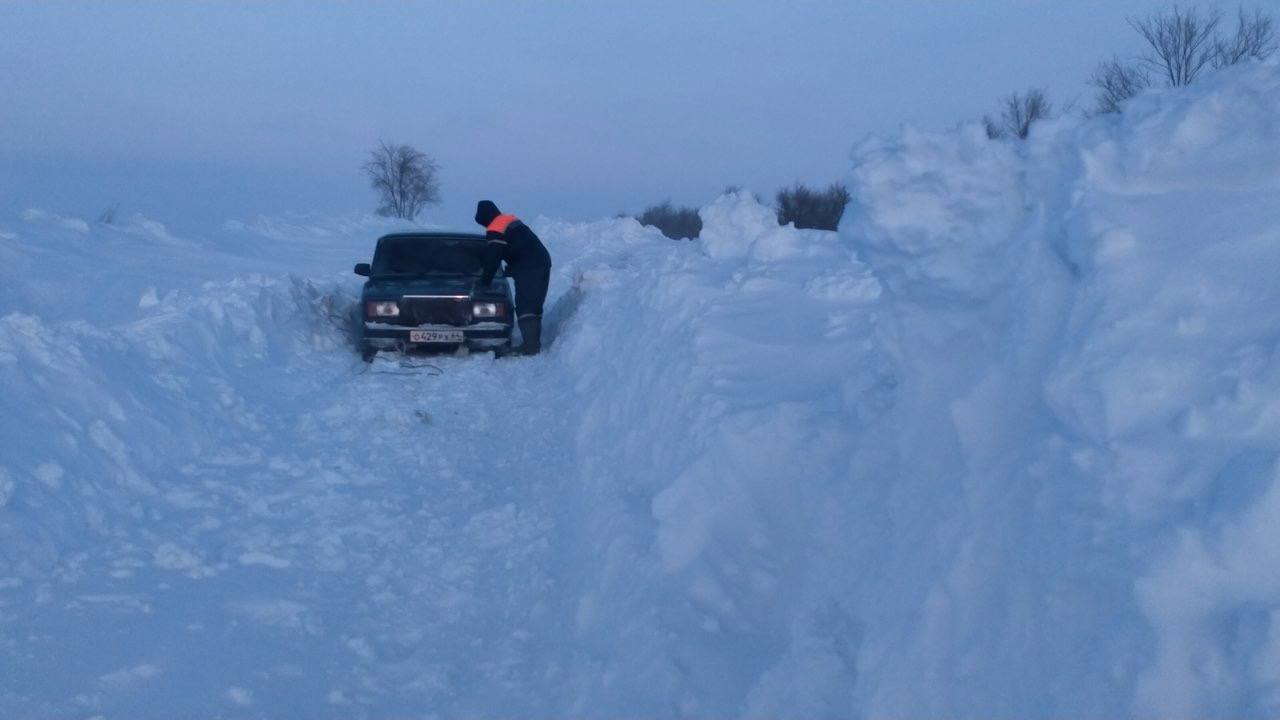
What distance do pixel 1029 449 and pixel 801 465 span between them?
178cm

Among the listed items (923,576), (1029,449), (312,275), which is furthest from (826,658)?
(312,275)

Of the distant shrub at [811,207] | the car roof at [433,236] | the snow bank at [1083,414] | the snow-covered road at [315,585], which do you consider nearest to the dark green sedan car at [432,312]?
the car roof at [433,236]

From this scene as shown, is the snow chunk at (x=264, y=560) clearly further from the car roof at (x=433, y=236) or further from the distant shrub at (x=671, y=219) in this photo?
the distant shrub at (x=671, y=219)

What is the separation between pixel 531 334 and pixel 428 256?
166cm

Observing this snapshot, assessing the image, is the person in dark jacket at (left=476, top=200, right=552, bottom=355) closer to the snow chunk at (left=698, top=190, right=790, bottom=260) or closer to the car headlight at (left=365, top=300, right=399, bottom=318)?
the car headlight at (left=365, top=300, right=399, bottom=318)

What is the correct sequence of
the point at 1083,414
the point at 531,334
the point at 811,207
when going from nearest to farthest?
A: 1. the point at 1083,414
2. the point at 531,334
3. the point at 811,207

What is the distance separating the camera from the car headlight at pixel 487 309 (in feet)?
36.6

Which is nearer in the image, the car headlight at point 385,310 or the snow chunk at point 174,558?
the snow chunk at point 174,558

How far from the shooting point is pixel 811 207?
36.0 m

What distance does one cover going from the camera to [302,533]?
577cm

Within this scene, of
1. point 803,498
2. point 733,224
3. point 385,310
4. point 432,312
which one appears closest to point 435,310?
point 432,312

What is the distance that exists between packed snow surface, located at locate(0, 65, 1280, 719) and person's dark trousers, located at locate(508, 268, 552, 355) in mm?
3377

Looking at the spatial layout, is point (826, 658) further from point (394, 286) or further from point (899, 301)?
point (394, 286)

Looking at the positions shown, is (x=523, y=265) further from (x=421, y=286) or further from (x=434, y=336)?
(x=434, y=336)
